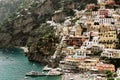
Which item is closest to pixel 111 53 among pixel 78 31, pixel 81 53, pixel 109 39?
pixel 81 53

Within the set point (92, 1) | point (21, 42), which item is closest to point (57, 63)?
point (92, 1)

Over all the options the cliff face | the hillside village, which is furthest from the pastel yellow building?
the cliff face

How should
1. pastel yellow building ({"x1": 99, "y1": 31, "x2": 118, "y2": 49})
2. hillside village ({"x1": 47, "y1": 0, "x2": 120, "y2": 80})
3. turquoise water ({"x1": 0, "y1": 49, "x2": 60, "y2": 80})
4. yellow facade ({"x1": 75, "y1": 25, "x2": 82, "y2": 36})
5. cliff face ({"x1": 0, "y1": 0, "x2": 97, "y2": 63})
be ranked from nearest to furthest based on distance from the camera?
hillside village ({"x1": 47, "y1": 0, "x2": 120, "y2": 80}) < pastel yellow building ({"x1": 99, "y1": 31, "x2": 118, "y2": 49}) < turquoise water ({"x1": 0, "y1": 49, "x2": 60, "y2": 80}) < yellow facade ({"x1": 75, "y1": 25, "x2": 82, "y2": 36}) < cliff face ({"x1": 0, "y1": 0, "x2": 97, "y2": 63})

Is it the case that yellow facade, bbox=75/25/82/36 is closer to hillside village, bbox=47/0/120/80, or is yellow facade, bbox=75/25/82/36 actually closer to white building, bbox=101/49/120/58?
hillside village, bbox=47/0/120/80

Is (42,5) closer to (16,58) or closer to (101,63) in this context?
(16,58)

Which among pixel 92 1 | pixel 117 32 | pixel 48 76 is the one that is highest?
Answer: pixel 92 1

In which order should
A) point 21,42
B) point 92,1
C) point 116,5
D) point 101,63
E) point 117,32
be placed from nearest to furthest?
point 101,63, point 117,32, point 116,5, point 92,1, point 21,42

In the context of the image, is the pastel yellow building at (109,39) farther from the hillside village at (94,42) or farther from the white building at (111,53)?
the white building at (111,53)
